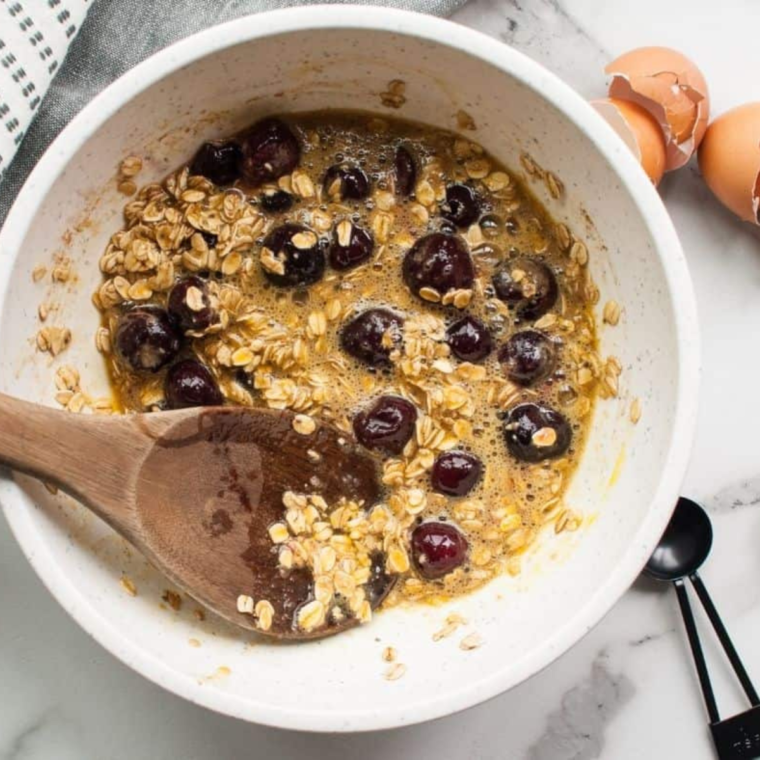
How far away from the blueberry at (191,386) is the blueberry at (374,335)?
5.5 inches

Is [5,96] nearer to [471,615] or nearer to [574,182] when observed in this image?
[574,182]

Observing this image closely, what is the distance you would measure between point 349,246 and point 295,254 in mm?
53

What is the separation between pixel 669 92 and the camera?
1177 millimetres

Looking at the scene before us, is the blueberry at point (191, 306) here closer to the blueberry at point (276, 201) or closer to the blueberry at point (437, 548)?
the blueberry at point (276, 201)

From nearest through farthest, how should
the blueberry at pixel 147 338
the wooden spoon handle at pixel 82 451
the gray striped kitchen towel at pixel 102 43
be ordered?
the wooden spoon handle at pixel 82 451 < the blueberry at pixel 147 338 < the gray striped kitchen towel at pixel 102 43

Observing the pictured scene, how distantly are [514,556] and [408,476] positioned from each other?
5.2 inches

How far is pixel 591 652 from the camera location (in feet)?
4.12

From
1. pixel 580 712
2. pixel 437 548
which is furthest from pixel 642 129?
pixel 580 712

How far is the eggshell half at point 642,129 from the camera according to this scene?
1152 millimetres

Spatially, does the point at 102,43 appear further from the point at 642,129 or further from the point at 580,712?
the point at 580,712

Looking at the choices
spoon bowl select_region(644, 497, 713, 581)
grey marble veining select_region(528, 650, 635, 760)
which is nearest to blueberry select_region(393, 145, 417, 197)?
spoon bowl select_region(644, 497, 713, 581)

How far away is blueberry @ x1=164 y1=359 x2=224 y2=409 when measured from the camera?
1.11 metres

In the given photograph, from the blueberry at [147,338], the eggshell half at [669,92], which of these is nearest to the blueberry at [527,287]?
the eggshell half at [669,92]

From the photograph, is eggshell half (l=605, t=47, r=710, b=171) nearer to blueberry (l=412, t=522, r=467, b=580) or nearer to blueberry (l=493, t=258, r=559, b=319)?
blueberry (l=493, t=258, r=559, b=319)
